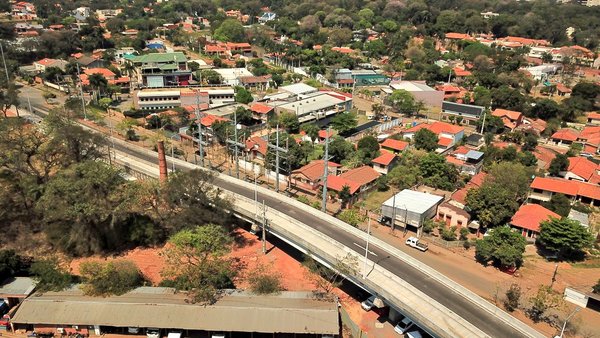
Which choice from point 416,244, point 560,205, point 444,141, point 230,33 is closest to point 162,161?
point 416,244

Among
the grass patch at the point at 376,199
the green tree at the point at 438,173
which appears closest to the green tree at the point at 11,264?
the grass patch at the point at 376,199

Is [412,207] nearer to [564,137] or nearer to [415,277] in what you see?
[415,277]

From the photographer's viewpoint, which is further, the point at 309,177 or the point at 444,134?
the point at 444,134

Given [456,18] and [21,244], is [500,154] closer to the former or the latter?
[21,244]

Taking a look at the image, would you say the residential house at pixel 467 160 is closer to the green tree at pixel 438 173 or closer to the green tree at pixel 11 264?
the green tree at pixel 438 173

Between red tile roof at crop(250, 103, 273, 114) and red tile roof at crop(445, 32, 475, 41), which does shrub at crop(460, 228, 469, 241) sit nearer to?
red tile roof at crop(250, 103, 273, 114)

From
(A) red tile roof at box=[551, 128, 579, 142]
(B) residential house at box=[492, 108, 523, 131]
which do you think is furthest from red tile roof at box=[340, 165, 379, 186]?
(A) red tile roof at box=[551, 128, 579, 142]

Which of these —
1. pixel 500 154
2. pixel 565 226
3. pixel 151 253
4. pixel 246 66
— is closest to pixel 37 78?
pixel 246 66
